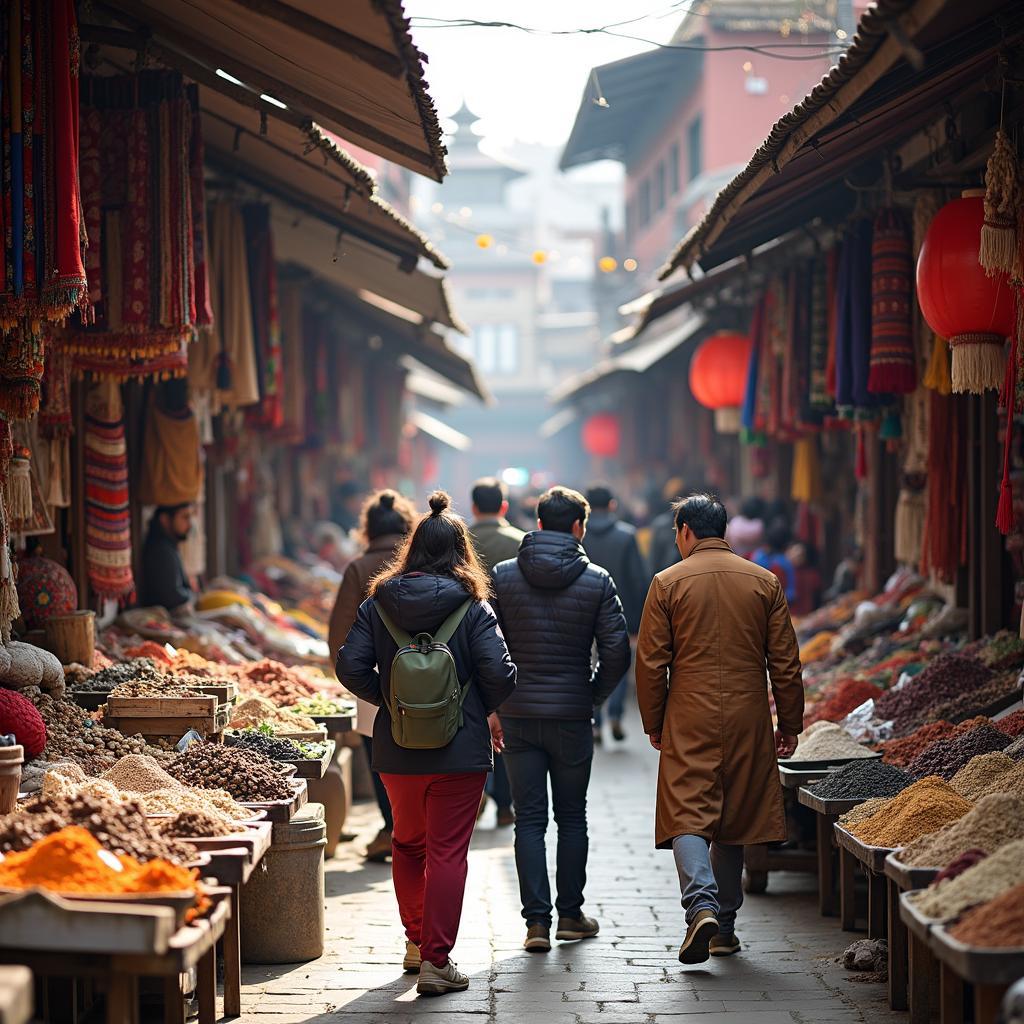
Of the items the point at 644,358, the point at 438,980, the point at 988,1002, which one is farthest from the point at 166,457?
the point at 644,358

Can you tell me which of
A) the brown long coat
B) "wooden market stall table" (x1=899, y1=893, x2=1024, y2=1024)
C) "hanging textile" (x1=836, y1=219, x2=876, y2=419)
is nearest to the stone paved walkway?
the brown long coat

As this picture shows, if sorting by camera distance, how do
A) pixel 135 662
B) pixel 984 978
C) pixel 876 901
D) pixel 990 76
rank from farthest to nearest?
pixel 135 662 → pixel 990 76 → pixel 876 901 → pixel 984 978

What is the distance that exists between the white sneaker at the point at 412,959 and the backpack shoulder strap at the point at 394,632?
1.25 m

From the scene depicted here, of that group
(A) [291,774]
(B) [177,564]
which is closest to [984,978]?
(A) [291,774]

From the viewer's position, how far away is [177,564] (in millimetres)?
9883

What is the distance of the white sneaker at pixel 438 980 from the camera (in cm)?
563

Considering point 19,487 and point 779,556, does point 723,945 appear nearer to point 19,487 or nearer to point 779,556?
point 19,487

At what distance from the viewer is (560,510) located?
6.68 metres

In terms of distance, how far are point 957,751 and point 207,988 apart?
3149 millimetres

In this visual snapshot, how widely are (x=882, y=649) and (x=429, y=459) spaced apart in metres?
23.4

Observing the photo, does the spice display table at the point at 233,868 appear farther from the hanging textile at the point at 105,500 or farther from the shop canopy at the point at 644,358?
the shop canopy at the point at 644,358

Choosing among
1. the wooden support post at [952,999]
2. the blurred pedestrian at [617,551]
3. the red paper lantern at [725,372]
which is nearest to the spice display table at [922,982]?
the wooden support post at [952,999]

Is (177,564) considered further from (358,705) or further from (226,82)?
(226,82)

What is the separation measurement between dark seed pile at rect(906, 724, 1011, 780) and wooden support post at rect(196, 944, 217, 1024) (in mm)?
2945
